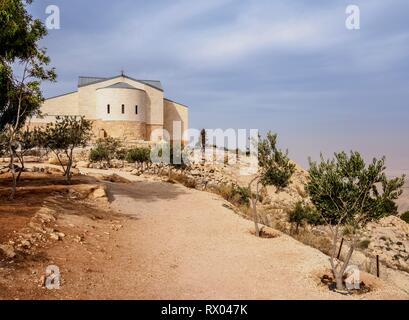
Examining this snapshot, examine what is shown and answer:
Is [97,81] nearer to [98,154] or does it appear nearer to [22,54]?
[98,154]

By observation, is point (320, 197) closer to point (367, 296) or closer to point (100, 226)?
point (367, 296)

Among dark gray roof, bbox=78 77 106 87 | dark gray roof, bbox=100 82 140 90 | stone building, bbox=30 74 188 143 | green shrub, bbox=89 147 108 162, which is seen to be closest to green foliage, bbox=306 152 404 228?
green shrub, bbox=89 147 108 162

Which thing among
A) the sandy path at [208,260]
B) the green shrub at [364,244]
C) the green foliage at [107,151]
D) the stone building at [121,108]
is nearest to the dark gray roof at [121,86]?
the stone building at [121,108]

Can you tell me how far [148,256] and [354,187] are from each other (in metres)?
7.26

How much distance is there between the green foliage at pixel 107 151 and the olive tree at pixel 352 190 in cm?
3407

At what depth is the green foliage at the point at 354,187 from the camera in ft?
34.9

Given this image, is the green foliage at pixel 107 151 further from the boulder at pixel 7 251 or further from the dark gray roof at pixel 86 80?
the boulder at pixel 7 251

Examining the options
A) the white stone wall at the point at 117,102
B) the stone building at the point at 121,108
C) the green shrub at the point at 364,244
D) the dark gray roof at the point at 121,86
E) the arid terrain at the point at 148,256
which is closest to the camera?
the arid terrain at the point at 148,256

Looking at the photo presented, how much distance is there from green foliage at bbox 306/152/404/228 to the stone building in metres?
47.8

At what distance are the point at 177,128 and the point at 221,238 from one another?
5485 cm

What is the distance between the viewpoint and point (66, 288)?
30.4 ft

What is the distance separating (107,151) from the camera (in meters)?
43.2

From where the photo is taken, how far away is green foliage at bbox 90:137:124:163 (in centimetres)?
4203
